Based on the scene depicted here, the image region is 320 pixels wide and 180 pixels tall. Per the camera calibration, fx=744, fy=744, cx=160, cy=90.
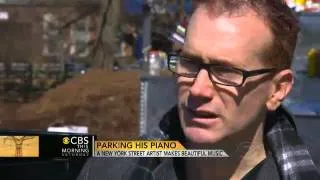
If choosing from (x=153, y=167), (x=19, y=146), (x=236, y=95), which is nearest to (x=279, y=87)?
(x=236, y=95)

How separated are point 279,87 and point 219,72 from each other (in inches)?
6.4

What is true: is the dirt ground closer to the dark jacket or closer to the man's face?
the dark jacket

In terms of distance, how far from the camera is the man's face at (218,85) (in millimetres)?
1495

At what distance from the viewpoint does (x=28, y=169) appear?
174 cm

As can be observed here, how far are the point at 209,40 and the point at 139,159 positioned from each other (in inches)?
12.4

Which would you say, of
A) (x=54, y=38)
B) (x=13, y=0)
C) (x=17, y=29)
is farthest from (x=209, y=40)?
(x=54, y=38)

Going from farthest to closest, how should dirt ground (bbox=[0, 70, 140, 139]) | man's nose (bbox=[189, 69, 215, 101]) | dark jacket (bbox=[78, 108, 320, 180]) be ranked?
1. dirt ground (bbox=[0, 70, 140, 139])
2. dark jacket (bbox=[78, 108, 320, 180])
3. man's nose (bbox=[189, 69, 215, 101])

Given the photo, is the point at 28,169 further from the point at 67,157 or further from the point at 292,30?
the point at 292,30

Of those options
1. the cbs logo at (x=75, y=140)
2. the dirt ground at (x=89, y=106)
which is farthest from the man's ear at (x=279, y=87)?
the dirt ground at (x=89, y=106)

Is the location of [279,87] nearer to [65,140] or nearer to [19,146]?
[65,140]

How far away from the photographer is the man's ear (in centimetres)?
156

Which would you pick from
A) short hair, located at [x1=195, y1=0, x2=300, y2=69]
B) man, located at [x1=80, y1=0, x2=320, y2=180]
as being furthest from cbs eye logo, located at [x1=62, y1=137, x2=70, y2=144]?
short hair, located at [x1=195, y1=0, x2=300, y2=69]

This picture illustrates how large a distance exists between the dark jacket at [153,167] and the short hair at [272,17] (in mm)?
218

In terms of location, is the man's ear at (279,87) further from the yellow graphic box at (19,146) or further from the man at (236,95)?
the yellow graphic box at (19,146)
